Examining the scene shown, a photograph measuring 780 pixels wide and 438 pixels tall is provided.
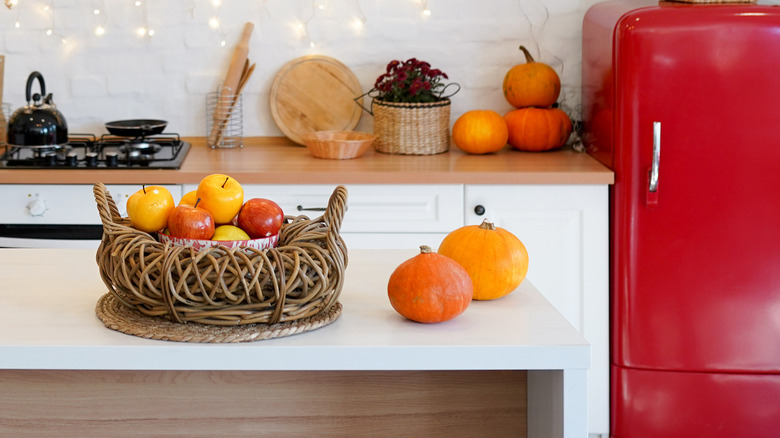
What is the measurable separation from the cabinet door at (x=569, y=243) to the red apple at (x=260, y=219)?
157cm

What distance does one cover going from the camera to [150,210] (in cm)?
140

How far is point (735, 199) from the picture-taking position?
109 inches

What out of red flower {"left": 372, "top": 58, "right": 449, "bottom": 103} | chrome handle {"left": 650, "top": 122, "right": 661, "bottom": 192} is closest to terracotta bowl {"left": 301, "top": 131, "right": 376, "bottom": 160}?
red flower {"left": 372, "top": 58, "right": 449, "bottom": 103}

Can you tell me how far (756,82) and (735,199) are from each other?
342 millimetres

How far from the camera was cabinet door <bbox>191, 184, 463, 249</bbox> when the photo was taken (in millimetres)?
2934

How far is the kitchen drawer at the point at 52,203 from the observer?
2.96 m

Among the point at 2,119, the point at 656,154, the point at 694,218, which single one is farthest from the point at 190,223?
the point at 2,119

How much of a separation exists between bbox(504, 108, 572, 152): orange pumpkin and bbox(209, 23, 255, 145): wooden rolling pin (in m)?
0.99

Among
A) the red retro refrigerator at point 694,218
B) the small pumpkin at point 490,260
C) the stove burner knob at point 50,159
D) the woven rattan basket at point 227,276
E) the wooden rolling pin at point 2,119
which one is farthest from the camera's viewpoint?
the wooden rolling pin at point 2,119

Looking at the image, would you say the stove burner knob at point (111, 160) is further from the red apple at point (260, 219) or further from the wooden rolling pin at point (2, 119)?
the red apple at point (260, 219)

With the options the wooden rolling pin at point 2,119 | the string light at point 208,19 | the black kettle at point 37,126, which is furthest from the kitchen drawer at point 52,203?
the string light at point 208,19

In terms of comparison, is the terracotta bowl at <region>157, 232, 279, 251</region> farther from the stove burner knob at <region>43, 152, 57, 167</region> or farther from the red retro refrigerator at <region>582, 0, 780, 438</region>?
the stove burner knob at <region>43, 152, 57, 167</region>

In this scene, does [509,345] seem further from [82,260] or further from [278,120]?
[278,120]

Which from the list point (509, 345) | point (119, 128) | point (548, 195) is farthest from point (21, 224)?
point (509, 345)
